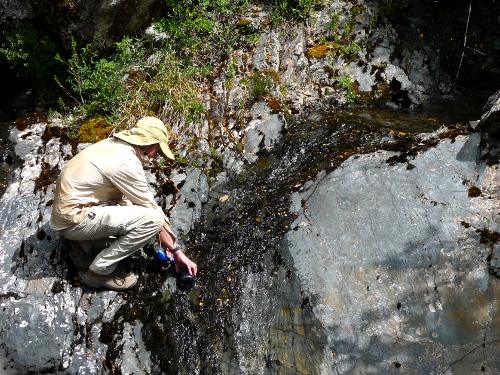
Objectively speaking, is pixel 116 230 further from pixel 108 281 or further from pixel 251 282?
pixel 251 282

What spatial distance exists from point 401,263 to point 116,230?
304 cm

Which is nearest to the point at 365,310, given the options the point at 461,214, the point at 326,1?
the point at 461,214

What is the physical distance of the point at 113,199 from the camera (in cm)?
598

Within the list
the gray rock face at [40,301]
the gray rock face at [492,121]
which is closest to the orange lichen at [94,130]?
the gray rock face at [40,301]

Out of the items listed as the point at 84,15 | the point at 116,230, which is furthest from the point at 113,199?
the point at 84,15

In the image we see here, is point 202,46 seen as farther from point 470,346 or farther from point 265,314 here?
point 470,346

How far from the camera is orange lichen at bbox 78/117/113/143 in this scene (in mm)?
7656

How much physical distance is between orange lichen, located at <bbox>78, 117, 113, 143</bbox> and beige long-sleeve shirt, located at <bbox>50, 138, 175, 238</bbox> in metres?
2.03

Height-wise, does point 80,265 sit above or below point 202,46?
below

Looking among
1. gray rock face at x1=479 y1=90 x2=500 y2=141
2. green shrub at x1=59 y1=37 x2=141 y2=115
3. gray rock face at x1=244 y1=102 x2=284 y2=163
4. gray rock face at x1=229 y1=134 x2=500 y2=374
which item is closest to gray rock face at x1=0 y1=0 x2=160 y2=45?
green shrub at x1=59 y1=37 x2=141 y2=115

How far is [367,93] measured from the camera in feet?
27.9

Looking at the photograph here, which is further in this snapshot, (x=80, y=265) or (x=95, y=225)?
(x=80, y=265)

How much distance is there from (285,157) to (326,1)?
3.95 metres

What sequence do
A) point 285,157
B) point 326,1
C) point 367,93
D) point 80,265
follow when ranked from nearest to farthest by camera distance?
point 80,265 → point 285,157 → point 367,93 → point 326,1
